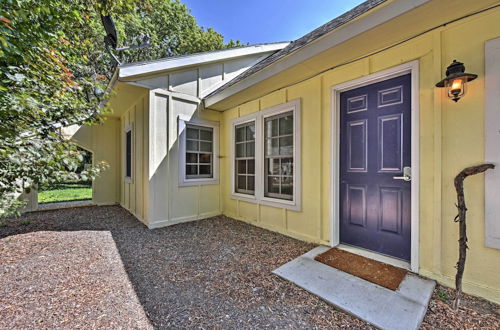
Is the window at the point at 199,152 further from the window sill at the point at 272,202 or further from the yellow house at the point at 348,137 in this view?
the window sill at the point at 272,202

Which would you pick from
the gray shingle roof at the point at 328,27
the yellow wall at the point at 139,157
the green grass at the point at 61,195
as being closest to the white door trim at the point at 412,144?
the gray shingle roof at the point at 328,27

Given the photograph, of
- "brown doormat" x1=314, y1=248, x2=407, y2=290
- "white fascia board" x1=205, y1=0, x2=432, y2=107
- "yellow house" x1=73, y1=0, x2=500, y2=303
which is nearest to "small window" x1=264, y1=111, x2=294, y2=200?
"yellow house" x1=73, y1=0, x2=500, y2=303

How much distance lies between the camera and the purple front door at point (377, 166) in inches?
102

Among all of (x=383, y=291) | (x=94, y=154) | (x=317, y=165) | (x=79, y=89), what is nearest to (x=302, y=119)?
(x=317, y=165)

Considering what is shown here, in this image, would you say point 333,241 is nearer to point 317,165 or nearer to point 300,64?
point 317,165

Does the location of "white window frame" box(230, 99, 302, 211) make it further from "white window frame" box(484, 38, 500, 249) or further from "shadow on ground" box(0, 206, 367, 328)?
"white window frame" box(484, 38, 500, 249)

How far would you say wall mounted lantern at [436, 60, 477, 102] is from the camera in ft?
6.52

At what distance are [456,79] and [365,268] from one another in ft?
7.37

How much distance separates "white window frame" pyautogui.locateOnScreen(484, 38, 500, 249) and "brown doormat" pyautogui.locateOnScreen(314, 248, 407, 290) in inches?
35.2

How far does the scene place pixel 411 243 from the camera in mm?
2445

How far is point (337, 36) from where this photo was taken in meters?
2.53

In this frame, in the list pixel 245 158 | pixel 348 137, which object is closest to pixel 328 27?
pixel 348 137

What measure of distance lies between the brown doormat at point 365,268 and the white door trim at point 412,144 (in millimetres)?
238

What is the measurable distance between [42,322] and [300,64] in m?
4.00
